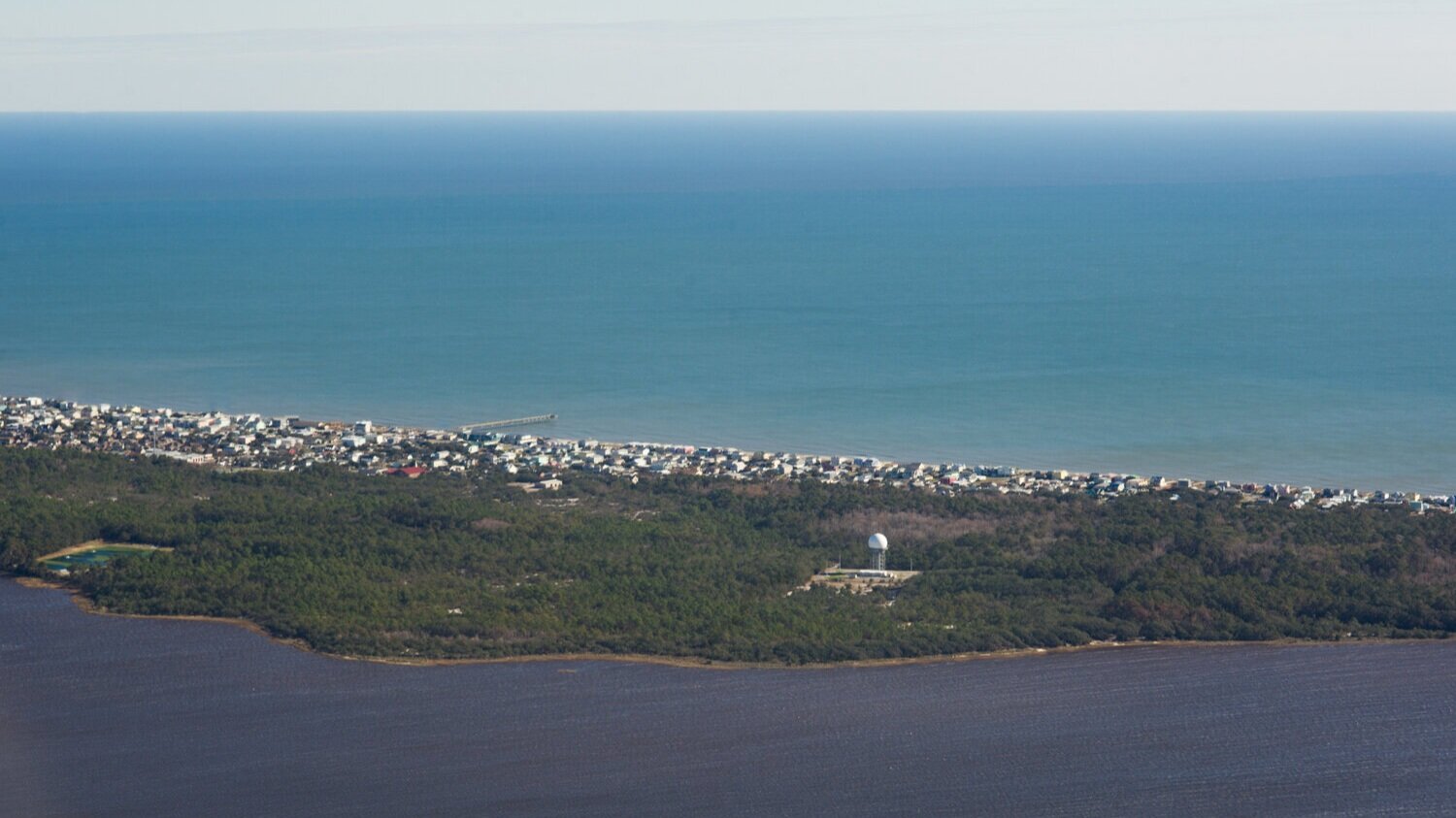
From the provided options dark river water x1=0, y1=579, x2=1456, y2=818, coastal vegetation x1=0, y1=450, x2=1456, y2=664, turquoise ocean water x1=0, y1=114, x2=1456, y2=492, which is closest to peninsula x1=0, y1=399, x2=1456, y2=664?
coastal vegetation x1=0, y1=450, x2=1456, y2=664

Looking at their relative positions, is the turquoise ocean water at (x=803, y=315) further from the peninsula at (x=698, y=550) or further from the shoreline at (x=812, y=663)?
the shoreline at (x=812, y=663)

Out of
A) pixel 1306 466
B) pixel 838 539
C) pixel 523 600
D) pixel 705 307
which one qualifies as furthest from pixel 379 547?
pixel 705 307

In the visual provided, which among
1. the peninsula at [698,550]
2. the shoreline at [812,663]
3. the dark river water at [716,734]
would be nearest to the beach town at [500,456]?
the peninsula at [698,550]

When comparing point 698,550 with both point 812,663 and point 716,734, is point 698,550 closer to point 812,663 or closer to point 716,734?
point 812,663

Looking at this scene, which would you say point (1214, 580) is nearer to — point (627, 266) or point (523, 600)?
point (523, 600)

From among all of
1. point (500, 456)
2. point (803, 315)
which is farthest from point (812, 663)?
point (803, 315)

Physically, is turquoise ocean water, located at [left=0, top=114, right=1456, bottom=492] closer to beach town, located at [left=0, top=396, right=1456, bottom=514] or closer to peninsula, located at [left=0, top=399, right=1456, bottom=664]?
beach town, located at [left=0, top=396, right=1456, bottom=514]
